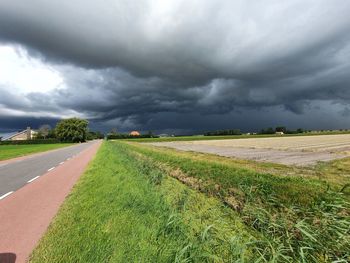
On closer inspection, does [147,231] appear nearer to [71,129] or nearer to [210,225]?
[210,225]

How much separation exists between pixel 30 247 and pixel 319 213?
500 centimetres

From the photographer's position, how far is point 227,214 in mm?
5438

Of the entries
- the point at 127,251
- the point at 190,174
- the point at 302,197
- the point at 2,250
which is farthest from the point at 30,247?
the point at 190,174

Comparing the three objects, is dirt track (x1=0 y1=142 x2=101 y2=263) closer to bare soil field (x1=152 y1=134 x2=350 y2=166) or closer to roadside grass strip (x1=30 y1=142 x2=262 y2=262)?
roadside grass strip (x1=30 y1=142 x2=262 y2=262)

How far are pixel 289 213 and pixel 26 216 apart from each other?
19.8 feet

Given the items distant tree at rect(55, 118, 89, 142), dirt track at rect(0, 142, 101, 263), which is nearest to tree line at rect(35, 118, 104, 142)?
distant tree at rect(55, 118, 89, 142)

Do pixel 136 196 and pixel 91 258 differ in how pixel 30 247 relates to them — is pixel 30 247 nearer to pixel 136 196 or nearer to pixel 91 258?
pixel 91 258

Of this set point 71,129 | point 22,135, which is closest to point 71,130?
point 71,129

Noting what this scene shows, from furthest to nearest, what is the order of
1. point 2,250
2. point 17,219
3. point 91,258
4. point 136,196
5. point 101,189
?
1. point 101,189
2. point 136,196
3. point 17,219
4. point 2,250
5. point 91,258

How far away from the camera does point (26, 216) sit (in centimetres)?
628

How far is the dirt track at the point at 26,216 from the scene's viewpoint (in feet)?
14.4

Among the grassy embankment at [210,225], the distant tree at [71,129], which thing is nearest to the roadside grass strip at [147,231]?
the grassy embankment at [210,225]

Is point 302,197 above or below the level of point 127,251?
above

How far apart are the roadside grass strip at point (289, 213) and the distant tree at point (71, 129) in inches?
4925
